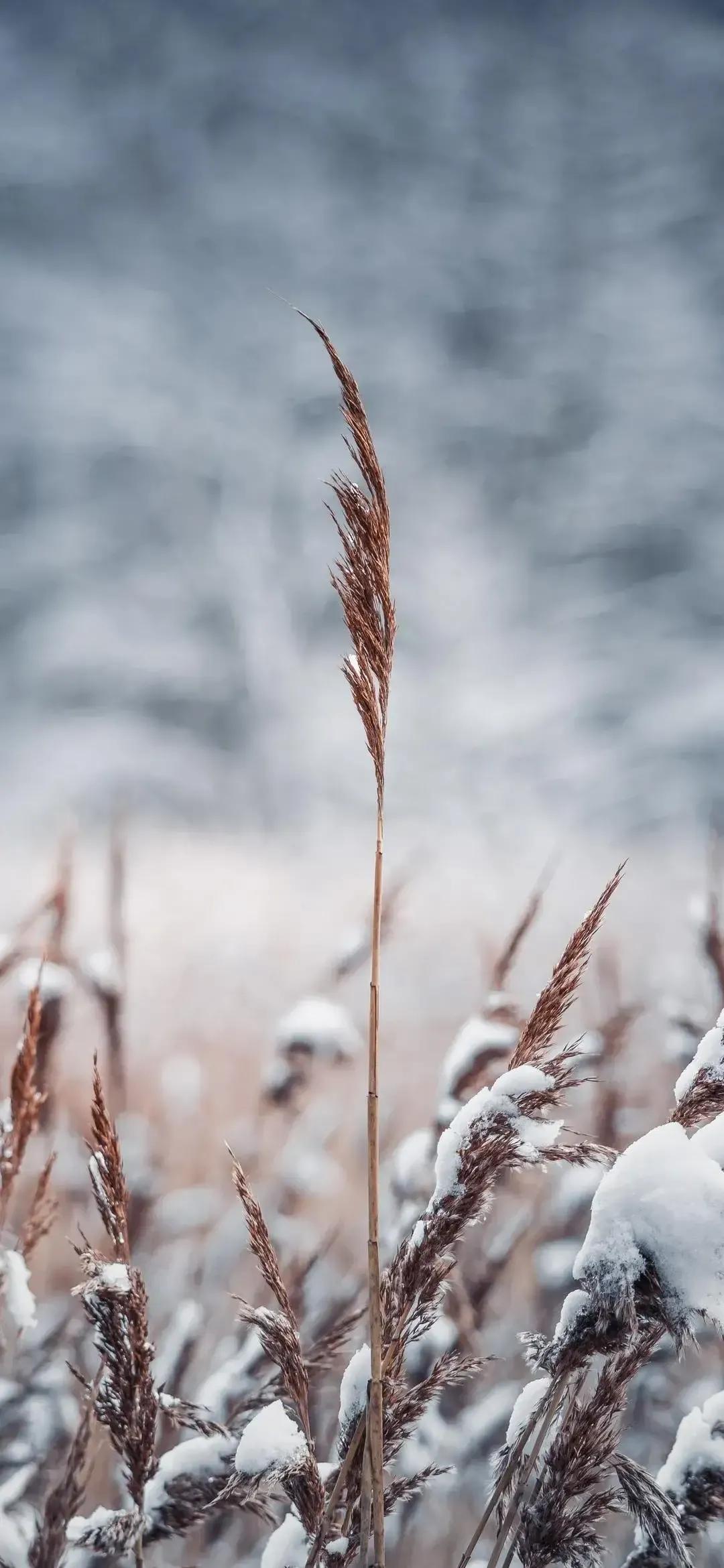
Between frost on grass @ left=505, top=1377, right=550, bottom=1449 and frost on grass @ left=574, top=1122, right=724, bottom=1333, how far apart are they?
0.67ft

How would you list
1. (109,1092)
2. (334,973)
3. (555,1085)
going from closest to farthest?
(555,1085)
(109,1092)
(334,973)

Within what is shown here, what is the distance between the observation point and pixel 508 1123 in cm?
93

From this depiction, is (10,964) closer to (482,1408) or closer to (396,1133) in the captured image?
(482,1408)

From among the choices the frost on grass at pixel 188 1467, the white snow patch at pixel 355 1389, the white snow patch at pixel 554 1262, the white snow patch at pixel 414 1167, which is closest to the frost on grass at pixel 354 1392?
the white snow patch at pixel 355 1389

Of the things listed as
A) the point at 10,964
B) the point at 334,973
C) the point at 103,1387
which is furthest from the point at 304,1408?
the point at 334,973

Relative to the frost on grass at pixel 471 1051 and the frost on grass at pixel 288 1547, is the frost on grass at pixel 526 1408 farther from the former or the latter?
the frost on grass at pixel 471 1051

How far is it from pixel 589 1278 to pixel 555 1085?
184 mm

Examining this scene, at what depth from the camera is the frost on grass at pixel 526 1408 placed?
95 centimetres

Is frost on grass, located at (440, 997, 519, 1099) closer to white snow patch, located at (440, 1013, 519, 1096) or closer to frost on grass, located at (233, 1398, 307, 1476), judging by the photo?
white snow patch, located at (440, 1013, 519, 1096)

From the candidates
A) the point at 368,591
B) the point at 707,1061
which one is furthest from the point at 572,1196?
the point at 368,591

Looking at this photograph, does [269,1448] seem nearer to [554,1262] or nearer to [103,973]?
[103,973]

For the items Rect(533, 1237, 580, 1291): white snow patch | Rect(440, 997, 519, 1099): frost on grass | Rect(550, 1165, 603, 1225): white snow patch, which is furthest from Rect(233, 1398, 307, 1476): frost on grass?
Rect(533, 1237, 580, 1291): white snow patch

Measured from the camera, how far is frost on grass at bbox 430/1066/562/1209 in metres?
0.93

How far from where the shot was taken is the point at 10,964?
1.81 meters
